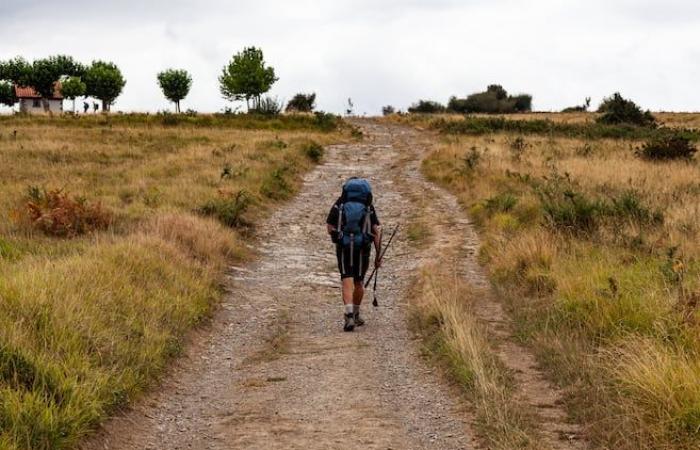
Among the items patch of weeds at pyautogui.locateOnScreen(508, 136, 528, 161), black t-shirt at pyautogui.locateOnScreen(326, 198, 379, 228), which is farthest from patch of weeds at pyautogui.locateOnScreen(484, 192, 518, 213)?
patch of weeds at pyautogui.locateOnScreen(508, 136, 528, 161)

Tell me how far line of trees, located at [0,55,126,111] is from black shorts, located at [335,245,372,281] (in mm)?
76070

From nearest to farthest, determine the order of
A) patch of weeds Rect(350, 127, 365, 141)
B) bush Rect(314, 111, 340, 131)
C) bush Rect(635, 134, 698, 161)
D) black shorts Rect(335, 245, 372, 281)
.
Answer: black shorts Rect(335, 245, 372, 281)
bush Rect(635, 134, 698, 161)
patch of weeds Rect(350, 127, 365, 141)
bush Rect(314, 111, 340, 131)

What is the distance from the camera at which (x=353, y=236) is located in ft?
30.3

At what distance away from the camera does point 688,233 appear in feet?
37.6

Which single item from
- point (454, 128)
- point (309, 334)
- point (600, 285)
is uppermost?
point (454, 128)

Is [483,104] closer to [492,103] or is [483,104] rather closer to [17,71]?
[492,103]

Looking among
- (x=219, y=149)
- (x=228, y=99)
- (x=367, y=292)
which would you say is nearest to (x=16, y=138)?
(x=219, y=149)

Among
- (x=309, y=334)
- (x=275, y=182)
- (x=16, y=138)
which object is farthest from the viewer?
(x=16, y=138)

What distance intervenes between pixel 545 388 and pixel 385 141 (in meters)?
32.6

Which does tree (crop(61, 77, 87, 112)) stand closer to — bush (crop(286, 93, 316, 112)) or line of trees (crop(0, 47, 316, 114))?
line of trees (crop(0, 47, 316, 114))

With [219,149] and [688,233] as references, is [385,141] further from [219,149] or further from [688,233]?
[688,233]

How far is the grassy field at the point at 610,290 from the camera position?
5.19 m

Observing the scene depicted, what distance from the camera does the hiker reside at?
361 inches

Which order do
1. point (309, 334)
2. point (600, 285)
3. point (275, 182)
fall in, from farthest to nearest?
point (275, 182), point (309, 334), point (600, 285)
